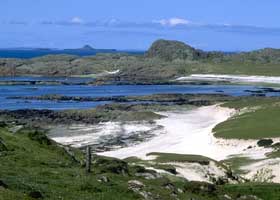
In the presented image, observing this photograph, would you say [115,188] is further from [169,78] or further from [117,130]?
[169,78]

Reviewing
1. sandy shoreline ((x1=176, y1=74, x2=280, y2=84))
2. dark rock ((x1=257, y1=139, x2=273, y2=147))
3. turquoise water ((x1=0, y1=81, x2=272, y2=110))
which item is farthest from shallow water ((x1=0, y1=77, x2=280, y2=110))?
dark rock ((x1=257, y1=139, x2=273, y2=147))

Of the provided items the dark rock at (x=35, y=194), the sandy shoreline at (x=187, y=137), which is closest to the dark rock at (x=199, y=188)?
the dark rock at (x=35, y=194)

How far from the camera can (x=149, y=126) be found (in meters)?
75.5

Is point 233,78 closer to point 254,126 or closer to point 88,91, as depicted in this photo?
point 88,91

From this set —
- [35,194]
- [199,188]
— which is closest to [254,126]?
[199,188]

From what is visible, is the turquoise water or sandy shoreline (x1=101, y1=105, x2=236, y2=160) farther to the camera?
the turquoise water

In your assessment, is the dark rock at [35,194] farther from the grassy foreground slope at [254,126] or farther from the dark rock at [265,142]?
the grassy foreground slope at [254,126]

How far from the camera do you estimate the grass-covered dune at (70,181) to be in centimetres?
1806

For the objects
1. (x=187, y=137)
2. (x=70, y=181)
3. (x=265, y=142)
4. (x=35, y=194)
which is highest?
(x=35, y=194)

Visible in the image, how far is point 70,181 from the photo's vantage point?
20.3m

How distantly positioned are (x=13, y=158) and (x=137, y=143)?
38.6 metres

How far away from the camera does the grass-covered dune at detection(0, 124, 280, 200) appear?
18.1m

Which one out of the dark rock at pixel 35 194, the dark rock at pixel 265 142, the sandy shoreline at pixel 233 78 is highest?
the dark rock at pixel 35 194

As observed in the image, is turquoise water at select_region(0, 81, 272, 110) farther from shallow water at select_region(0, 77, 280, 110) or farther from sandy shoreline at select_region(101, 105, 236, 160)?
sandy shoreline at select_region(101, 105, 236, 160)
